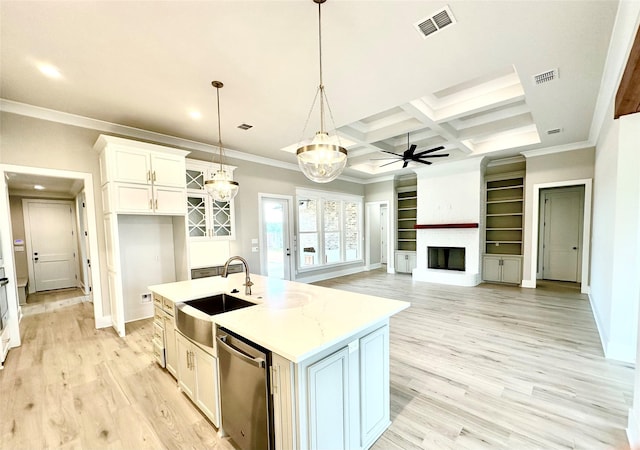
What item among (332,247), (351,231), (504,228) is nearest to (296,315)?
(332,247)

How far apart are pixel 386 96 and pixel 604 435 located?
352cm

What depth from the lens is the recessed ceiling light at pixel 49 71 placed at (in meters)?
2.47

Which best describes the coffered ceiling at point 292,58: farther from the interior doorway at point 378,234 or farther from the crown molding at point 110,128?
the interior doorway at point 378,234

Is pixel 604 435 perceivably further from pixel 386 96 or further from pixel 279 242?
pixel 279 242

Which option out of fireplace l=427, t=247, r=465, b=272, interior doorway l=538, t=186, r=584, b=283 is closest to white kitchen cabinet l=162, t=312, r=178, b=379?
fireplace l=427, t=247, r=465, b=272

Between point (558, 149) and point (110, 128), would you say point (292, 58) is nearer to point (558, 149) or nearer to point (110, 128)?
point (110, 128)

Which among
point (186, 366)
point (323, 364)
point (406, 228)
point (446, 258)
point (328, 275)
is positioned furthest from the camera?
point (406, 228)

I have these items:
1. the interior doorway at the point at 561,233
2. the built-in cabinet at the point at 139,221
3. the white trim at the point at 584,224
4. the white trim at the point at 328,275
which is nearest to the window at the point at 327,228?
the white trim at the point at 328,275

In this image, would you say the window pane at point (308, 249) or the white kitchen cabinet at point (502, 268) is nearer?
the white kitchen cabinet at point (502, 268)

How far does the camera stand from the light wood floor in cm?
181

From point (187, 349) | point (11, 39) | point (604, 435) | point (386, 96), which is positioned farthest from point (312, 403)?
point (11, 39)

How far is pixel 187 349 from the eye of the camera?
208 cm

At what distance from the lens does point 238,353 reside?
5.00 ft

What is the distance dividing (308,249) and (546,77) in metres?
5.34
